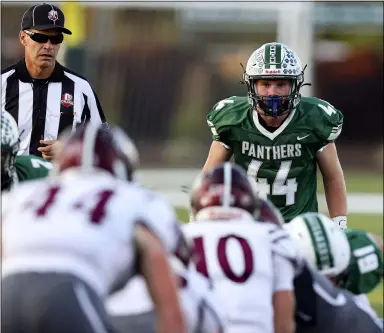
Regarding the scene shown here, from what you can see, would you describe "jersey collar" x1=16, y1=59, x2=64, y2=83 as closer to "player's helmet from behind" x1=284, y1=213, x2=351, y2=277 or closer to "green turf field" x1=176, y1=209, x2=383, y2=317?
"player's helmet from behind" x1=284, y1=213, x2=351, y2=277

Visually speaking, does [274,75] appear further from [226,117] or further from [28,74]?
[28,74]

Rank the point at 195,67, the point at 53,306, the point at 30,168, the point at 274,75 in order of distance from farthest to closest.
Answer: the point at 195,67, the point at 274,75, the point at 30,168, the point at 53,306

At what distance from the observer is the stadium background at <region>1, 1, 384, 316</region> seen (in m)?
22.8

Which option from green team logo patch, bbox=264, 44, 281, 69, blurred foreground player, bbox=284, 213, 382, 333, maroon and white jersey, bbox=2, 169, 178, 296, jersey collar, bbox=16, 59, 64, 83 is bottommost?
blurred foreground player, bbox=284, 213, 382, 333

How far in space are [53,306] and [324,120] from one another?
134 inches

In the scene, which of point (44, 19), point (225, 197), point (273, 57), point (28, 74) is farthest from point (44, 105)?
point (225, 197)

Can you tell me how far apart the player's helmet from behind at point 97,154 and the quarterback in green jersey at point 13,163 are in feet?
4.56

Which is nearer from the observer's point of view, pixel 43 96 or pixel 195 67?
pixel 43 96

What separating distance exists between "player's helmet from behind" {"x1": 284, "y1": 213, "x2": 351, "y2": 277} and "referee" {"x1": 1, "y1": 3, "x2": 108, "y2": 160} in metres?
2.70

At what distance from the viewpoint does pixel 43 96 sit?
7375 millimetres

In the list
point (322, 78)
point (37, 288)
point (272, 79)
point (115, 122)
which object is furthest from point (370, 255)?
point (322, 78)

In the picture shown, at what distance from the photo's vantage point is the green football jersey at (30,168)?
19.3 feet

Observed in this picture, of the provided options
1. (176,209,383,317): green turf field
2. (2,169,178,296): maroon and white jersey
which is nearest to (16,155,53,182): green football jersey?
(2,169,178,296): maroon and white jersey

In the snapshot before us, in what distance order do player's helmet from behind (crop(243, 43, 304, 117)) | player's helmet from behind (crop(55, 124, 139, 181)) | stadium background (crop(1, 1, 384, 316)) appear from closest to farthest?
player's helmet from behind (crop(55, 124, 139, 181)), player's helmet from behind (crop(243, 43, 304, 117)), stadium background (crop(1, 1, 384, 316))
